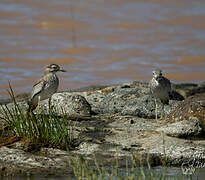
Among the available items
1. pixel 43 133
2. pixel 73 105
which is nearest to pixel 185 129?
pixel 43 133

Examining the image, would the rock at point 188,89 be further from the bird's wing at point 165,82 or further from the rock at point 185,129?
the rock at point 185,129

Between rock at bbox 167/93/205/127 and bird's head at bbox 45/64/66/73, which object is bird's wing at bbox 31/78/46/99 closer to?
bird's head at bbox 45/64/66/73

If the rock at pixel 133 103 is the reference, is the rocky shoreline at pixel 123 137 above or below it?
below

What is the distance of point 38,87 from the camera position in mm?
12961

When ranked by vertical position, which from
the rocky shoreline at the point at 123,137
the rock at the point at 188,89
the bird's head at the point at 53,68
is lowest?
the rocky shoreline at the point at 123,137

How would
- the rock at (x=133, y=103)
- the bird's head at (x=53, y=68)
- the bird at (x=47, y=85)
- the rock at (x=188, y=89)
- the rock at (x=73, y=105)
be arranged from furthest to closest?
the rock at (x=188, y=89) → the rock at (x=133, y=103) → the rock at (x=73, y=105) → the bird's head at (x=53, y=68) → the bird at (x=47, y=85)

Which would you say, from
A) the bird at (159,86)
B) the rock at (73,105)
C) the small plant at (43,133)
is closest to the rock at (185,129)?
the small plant at (43,133)

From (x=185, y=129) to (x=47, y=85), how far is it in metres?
4.14

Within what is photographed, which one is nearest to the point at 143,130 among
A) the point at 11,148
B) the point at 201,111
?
the point at 201,111

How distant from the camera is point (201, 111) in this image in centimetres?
1193

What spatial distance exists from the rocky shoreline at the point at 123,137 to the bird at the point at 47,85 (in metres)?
1.06

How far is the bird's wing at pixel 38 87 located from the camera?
12.9m

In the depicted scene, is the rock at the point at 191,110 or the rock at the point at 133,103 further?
the rock at the point at 133,103

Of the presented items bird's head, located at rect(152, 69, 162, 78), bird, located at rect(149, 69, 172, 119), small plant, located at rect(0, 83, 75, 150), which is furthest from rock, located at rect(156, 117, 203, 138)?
bird's head, located at rect(152, 69, 162, 78)
